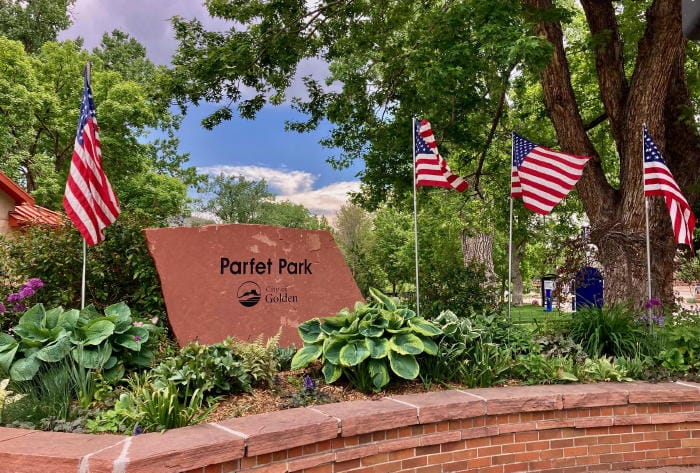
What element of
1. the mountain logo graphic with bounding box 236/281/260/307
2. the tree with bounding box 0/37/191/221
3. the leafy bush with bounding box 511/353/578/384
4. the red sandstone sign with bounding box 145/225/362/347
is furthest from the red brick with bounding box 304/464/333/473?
the tree with bounding box 0/37/191/221

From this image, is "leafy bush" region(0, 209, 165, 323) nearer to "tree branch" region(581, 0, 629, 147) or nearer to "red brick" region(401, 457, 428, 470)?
"red brick" region(401, 457, 428, 470)

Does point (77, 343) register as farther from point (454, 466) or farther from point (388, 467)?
point (454, 466)

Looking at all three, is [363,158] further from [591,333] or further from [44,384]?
[44,384]

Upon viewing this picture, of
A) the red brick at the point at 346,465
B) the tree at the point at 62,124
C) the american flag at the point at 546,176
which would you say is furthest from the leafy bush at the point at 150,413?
the tree at the point at 62,124

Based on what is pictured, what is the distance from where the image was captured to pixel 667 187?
7.00 m

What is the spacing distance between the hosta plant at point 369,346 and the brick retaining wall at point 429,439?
31 centimetres

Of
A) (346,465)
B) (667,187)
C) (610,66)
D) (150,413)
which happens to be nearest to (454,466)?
(346,465)

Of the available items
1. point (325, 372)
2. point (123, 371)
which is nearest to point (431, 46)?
point (325, 372)

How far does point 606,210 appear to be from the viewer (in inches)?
368

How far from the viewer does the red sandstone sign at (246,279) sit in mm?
6117

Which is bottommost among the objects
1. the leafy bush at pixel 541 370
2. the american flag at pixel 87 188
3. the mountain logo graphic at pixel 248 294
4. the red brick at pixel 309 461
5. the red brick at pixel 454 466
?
the red brick at pixel 454 466

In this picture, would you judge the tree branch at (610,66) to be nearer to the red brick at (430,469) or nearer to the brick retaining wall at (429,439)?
the brick retaining wall at (429,439)

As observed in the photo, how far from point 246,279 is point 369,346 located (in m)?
2.56

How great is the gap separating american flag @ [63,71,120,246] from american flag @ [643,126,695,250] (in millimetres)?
6969
